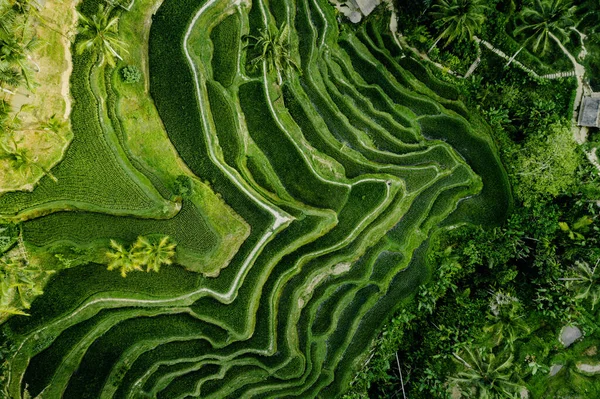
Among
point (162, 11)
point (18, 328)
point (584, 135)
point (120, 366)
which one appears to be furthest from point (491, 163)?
point (18, 328)

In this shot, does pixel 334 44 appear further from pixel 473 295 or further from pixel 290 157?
pixel 473 295

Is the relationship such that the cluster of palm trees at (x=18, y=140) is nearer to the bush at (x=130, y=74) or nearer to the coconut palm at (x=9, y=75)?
the coconut palm at (x=9, y=75)

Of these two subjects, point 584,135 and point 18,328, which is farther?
point 584,135

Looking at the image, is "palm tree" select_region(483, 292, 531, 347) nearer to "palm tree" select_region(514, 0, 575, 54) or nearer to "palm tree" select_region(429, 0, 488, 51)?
"palm tree" select_region(514, 0, 575, 54)

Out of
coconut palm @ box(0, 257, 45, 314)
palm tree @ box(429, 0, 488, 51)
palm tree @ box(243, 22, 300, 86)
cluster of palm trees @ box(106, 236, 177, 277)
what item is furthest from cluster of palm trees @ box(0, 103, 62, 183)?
palm tree @ box(429, 0, 488, 51)

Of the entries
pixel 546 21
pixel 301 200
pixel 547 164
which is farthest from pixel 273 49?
pixel 547 164

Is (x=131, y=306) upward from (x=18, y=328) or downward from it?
downward

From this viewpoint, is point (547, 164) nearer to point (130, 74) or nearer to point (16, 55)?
point (130, 74)

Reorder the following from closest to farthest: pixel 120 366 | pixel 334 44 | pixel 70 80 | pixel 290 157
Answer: pixel 70 80 < pixel 120 366 < pixel 290 157 < pixel 334 44
